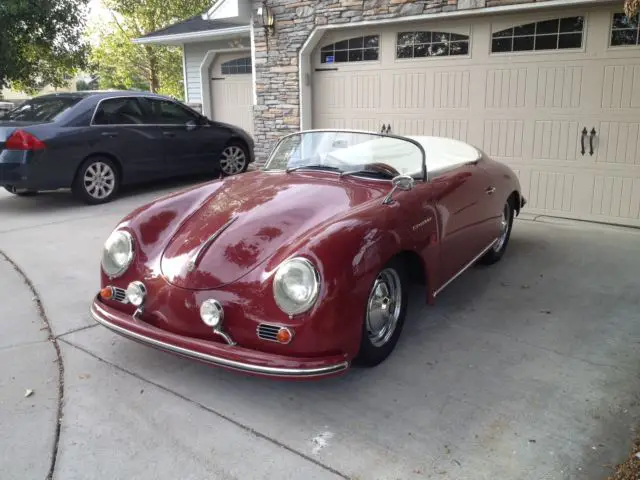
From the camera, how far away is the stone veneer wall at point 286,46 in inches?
321

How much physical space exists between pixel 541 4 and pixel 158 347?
5.91 m

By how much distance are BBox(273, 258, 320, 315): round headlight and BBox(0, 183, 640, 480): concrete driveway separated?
0.62 meters

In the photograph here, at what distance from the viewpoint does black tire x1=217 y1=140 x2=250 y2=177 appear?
9.67m

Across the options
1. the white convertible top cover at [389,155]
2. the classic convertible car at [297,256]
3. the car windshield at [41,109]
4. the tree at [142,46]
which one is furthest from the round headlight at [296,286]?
the tree at [142,46]

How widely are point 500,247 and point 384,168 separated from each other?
2.06m

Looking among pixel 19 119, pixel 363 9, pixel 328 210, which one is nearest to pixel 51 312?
pixel 328 210

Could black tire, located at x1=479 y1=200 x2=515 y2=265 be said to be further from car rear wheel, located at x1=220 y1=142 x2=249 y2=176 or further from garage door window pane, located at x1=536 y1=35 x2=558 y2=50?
car rear wheel, located at x1=220 y1=142 x2=249 y2=176

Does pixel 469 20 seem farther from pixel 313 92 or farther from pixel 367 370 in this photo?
pixel 367 370

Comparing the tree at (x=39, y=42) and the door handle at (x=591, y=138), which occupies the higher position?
the tree at (x=39, y=42)

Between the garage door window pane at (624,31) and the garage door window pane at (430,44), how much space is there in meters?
1.74

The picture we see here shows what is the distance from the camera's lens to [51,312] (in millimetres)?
4375

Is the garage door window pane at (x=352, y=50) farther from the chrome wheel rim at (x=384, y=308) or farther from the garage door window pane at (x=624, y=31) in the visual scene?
the chrome wheel rim at (x=384, y=308)

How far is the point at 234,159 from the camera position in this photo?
9883mm

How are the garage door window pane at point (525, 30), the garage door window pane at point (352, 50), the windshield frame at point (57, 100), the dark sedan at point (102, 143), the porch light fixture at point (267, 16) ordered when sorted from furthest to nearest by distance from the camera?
1. the porch light fixture at point (267, 16)
2. the garage door window pane at point (352, 50)
3. the windshield frame at point (57, 100)
4. the dark sedan at point (102, 143)
5. the garage door window pane at point (525, 30)
